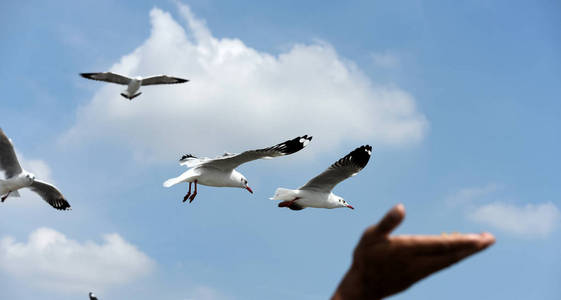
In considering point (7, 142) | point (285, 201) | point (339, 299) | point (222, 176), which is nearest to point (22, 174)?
point (7, 142)

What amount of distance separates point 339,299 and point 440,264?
1.42 feet

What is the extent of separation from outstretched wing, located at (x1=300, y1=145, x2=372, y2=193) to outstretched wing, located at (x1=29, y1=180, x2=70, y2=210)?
7.40m

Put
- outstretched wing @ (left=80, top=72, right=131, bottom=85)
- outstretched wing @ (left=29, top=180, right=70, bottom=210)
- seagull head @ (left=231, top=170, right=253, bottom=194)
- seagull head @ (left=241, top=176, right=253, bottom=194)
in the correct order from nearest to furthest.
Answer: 1. seagull head @ (left=231, top=170, right=253, bottom=194)
2. seagull head @ (left=241, top=176, right=253, bottom=194)
3. outstretched wing @ (left=80, top=72, right=131, bottom=85)
4. outstretched wing @ (left=29, top=180, right=70, bottom=210)

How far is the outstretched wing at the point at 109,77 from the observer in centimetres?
1496

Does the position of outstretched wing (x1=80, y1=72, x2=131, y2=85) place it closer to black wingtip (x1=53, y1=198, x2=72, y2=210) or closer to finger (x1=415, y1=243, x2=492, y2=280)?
black wingtip (x1=53, y1=198, x2=72, y2=210)

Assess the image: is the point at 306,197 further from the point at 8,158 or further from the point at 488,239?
the point at 488,239

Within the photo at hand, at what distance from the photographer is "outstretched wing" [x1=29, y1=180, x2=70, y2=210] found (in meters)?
15.5

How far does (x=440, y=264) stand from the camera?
79.8 inches

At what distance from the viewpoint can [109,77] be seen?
15.2m

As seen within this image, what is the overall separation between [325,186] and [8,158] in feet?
25.2

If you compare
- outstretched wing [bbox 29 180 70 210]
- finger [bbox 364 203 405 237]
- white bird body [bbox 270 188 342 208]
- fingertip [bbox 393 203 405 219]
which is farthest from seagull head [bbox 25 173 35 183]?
fingertip [bbox 393 203 405 219]

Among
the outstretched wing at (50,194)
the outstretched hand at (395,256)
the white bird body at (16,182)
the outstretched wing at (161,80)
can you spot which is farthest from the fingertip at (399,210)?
the outstretched wing at (50,194)

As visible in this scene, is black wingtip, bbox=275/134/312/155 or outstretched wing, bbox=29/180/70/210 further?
outstretched wing, bbox=29/180/70/210

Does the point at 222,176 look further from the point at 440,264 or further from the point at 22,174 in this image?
the point at 440,264
